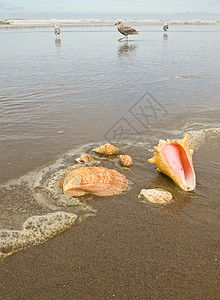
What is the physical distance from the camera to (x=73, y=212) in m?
2.67

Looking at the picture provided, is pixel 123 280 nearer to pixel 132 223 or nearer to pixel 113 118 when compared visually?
pixel 132 223

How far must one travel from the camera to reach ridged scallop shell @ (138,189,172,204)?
2.86 meters

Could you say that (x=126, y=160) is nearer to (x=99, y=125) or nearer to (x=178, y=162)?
(x=178, y=162)

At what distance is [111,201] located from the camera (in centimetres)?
287

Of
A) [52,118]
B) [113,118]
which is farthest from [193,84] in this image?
[52,118]

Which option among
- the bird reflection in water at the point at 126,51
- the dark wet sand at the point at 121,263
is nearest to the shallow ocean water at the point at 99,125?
the dark wet sand at the point at 121,263

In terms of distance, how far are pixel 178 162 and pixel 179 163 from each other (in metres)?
0.02

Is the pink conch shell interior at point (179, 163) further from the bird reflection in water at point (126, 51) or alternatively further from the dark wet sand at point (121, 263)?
the bird reflection in water at point (126, 51)

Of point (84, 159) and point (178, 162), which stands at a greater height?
point (178, 162)

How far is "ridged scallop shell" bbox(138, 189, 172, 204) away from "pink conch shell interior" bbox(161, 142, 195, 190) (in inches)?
13.3

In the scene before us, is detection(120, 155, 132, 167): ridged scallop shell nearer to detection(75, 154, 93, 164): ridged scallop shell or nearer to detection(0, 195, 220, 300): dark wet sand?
detection(75, 154, 93, 164): ridged scallop shell

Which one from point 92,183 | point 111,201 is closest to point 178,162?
point 111,201

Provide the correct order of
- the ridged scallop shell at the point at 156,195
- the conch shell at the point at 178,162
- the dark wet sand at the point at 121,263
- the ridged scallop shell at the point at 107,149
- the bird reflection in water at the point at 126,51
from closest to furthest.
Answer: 1. the dark wet sand at the point at 121,263
2. the ridged scallop shell at the point at 156,195
3. the conch shell at the point at 178,162
4. the ridged scallop shell at the point at 107,149
5. the bird reflection in water at the point at 126,51

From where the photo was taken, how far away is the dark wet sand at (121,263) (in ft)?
6.23
